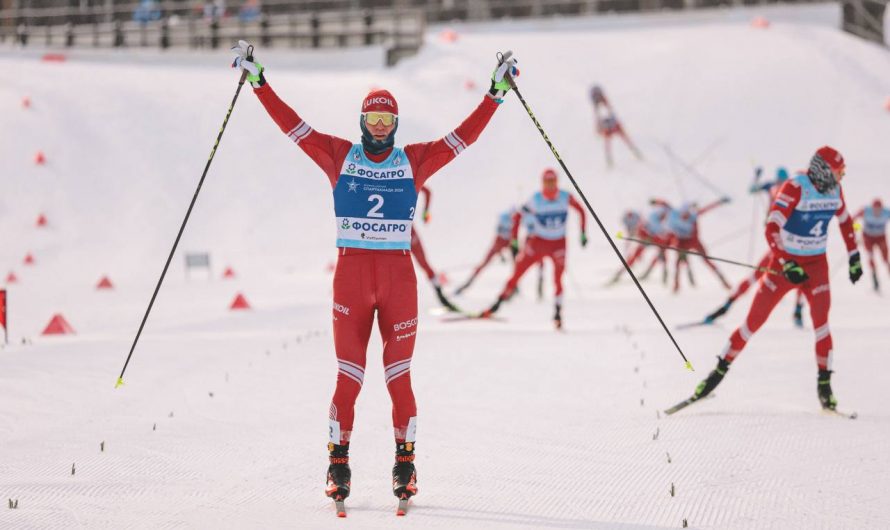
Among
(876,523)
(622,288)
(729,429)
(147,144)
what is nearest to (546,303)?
(622,288)

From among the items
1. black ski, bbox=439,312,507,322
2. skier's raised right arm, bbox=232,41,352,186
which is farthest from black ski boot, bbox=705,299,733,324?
skier's raised right arm, bbox=232,41,352,186

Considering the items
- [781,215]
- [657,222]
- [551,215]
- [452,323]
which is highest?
[781,215]

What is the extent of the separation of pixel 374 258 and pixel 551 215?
28.1 feet

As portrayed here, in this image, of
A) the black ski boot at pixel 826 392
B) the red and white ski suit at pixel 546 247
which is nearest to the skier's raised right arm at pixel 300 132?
the black ski boot at pixel 826 392

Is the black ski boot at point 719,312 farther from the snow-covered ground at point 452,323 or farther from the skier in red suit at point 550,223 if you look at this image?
the skier in red suit at point 550,223

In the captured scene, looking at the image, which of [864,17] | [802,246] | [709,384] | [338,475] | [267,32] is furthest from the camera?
[267,32]

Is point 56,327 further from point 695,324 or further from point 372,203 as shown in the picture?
point 695,324

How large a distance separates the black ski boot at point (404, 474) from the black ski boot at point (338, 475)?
251 millimetres

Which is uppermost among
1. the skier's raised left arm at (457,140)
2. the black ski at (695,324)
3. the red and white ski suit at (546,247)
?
the skier's raised left arm at (457,140)

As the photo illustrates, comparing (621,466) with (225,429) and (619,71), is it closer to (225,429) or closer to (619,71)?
(225,429)

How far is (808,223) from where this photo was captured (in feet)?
27.9

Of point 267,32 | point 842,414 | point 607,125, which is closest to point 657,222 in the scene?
point 607,125

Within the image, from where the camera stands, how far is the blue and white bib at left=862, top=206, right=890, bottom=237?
1850 centimetres

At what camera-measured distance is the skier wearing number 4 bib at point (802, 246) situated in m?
8.31
